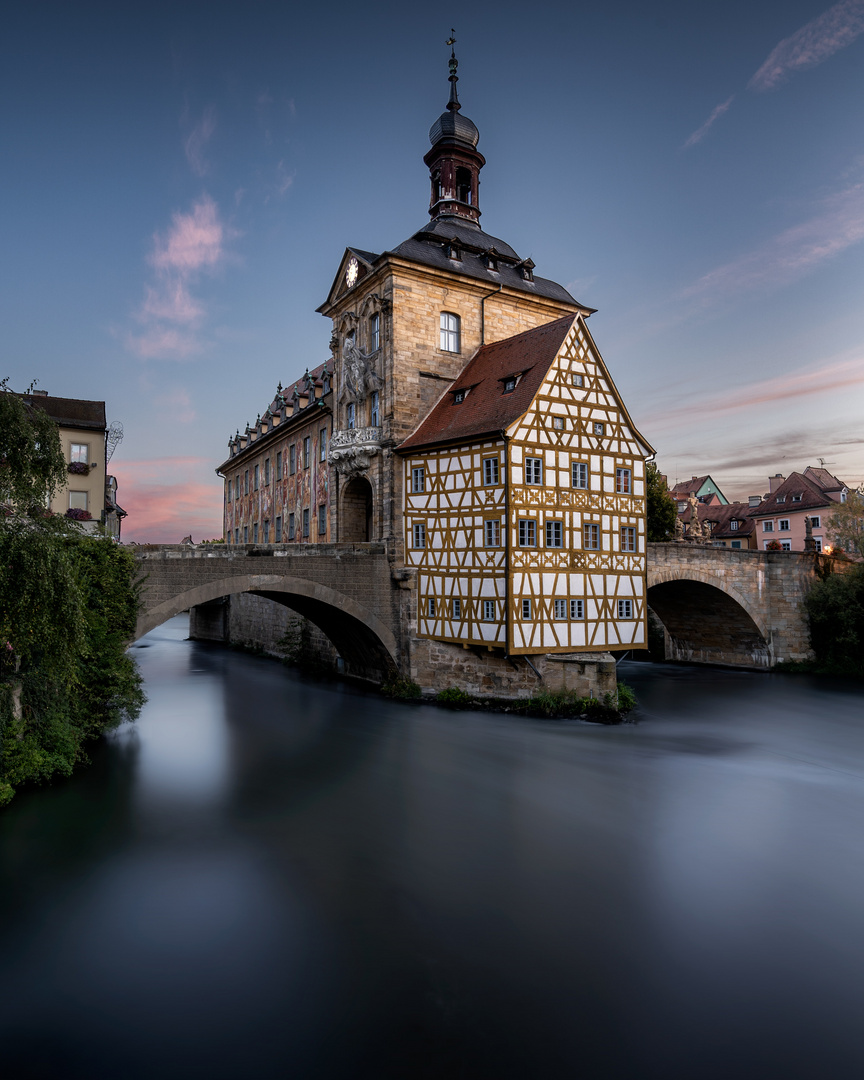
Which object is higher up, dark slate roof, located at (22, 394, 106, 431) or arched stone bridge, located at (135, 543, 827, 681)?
dark slate roof, located at (22, 394, 106, 431)

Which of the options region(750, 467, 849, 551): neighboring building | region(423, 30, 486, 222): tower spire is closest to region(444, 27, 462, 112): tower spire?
region(423, 30, 486, 222): tower spire

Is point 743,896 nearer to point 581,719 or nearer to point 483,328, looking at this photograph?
point 581,719

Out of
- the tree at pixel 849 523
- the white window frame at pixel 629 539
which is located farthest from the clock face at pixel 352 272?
the tree at pixel 849 523

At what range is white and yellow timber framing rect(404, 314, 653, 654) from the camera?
19.0 m

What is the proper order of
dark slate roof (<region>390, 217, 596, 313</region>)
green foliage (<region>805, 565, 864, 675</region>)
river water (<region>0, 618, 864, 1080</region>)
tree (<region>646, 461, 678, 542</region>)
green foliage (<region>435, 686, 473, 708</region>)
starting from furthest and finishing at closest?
1. tree (<region>646, 461, 678, 542</region>)
2. green foliage (<region>805, 565, 864, 675</region>)
3. dark slate roof (<region>390, 217, 596, 313</region>)
4. green foliage (<region>435, 686, 473, 708</region>)
5. river water (<region>0, 618, 864, 1080</region>)

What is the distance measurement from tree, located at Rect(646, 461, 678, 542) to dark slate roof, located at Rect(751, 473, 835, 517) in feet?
52.3

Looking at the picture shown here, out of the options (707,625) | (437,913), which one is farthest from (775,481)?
(437,913)

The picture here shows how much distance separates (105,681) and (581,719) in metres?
12.1

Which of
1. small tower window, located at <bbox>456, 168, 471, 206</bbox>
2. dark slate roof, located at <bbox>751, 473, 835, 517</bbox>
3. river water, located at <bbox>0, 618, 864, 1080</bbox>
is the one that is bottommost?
river water, located at <bbox>0, 618, 864, 1080</bbox>

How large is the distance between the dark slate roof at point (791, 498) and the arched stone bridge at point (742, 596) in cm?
2113

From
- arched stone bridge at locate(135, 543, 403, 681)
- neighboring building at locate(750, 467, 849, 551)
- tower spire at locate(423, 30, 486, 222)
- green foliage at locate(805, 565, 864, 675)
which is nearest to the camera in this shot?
arched stone bridge at locate(135, 543, 403, 681)

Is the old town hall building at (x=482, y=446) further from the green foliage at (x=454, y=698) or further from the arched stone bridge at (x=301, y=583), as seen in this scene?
the green foliage at (x=454, y=698)

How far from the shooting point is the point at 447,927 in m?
8.74

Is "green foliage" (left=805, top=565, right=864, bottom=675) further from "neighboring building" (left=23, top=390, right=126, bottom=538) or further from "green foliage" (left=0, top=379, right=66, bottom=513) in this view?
"green foliage" (left=0, top=379, right=66, bottom=513)
